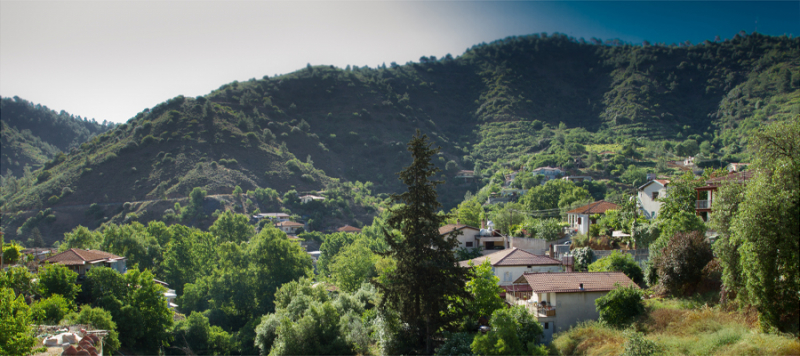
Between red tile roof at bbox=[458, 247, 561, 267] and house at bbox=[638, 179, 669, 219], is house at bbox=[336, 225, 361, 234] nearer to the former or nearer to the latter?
house at bbox=[638, 179, 669, 219]

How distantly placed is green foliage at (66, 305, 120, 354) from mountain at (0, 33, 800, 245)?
54.7m

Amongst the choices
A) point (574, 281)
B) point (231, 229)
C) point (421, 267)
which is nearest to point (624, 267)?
point (574, 281)

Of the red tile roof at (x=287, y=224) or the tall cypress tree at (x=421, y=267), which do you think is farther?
the red tile roof at (x=287, y=224)

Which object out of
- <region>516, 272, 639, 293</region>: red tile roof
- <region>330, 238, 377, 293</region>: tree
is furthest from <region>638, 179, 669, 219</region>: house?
<region>330, 238, 377, 293</region>: tree

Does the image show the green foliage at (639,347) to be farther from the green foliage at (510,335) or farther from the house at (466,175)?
the house at (466,175)

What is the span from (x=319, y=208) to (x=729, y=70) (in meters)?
132

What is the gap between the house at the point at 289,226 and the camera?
8675 centimetres

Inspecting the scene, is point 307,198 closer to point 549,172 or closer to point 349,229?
point 349,229

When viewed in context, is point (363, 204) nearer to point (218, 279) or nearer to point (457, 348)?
point (218, 279)

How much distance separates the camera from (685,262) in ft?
74.1

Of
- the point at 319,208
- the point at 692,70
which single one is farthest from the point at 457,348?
the point at 692,70

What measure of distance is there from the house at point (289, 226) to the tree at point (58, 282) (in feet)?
162

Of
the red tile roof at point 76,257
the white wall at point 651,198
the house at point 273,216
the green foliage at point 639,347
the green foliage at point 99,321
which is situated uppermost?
the white wall at point 651,198

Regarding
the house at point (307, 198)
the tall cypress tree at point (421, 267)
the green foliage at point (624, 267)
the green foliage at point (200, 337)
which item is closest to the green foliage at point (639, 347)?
the tall cypress tree at point (421, 267)
